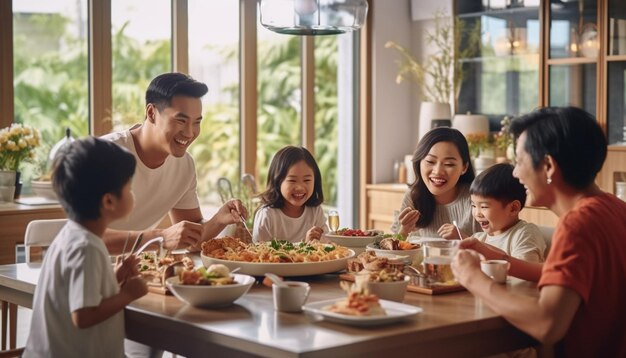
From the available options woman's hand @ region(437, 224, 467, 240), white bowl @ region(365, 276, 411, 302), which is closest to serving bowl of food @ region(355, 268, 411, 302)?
white bowl @ region(365, 276, 411, 302)

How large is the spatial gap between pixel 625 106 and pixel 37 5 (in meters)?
3.40

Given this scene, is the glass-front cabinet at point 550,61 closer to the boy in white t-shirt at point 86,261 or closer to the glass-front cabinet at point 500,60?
the glass-front cabinet at point 500,60

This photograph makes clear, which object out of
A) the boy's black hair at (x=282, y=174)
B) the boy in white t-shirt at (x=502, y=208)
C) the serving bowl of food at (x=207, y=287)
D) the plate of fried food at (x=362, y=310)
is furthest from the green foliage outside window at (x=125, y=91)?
the plate of fried food at (x=362, y=310)

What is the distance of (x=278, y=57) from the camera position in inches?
298

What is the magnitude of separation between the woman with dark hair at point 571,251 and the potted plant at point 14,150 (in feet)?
10.0

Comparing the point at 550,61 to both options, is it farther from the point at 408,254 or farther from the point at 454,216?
the point at 408,254

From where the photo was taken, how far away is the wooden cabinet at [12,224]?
14.6 feet

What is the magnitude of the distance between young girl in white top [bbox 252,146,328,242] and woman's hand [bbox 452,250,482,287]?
1.32 meters

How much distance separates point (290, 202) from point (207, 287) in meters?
1.49

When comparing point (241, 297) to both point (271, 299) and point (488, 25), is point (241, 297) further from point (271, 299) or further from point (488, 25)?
point (488, 25)

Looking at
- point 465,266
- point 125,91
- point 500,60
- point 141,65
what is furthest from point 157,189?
point 500,60

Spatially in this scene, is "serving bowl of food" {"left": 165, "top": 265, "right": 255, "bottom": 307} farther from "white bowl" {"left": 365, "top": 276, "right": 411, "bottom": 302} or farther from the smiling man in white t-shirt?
the smiling man in white t-shirt

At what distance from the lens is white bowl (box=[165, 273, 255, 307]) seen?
2232mm

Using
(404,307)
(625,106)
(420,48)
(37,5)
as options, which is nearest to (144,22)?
(37,5)
